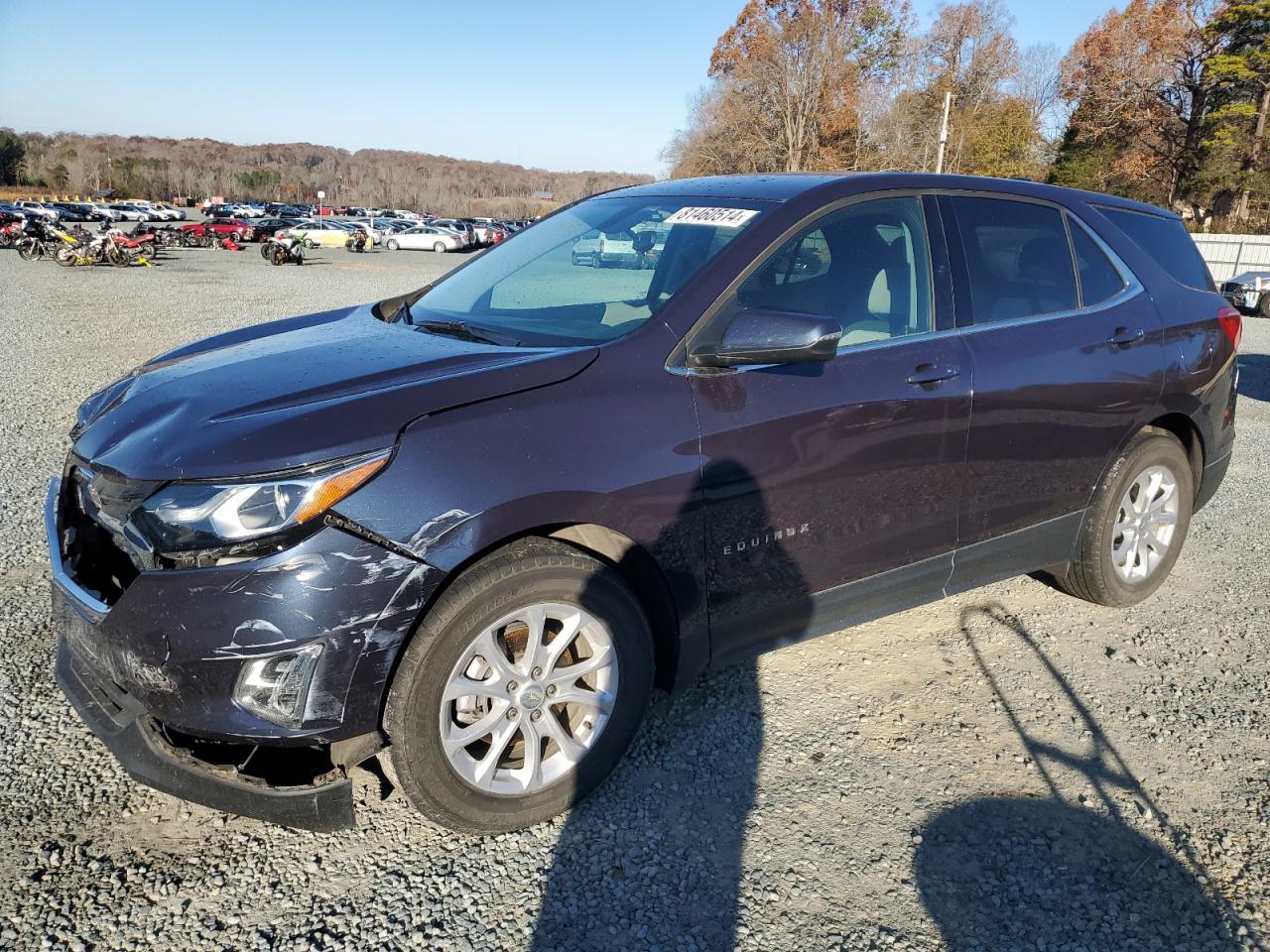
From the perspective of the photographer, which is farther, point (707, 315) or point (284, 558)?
point (707, 315)

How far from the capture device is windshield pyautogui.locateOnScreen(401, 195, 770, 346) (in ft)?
9.81

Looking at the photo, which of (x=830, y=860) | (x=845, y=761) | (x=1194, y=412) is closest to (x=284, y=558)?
(x=830, y=860)

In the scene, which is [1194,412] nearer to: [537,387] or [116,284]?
[537,387]

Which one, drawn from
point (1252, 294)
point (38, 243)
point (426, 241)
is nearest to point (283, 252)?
point (38, 243)

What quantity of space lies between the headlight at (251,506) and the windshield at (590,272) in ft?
2.98

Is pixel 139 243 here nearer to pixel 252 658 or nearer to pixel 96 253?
pixel 96 253

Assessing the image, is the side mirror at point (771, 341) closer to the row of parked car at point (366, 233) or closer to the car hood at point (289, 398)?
the car hood at point (289, 398)

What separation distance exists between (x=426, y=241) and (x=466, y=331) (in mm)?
45310

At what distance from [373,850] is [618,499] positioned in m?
1.21

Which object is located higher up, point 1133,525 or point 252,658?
point 1133,525

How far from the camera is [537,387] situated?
8.29 ft

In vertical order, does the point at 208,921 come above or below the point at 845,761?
below

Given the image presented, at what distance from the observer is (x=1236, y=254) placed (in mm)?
28422

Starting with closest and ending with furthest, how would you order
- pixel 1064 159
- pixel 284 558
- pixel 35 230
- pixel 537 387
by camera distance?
pixel 284 558
pixel 537 387
pixel 35 230
pixel 1064 159
